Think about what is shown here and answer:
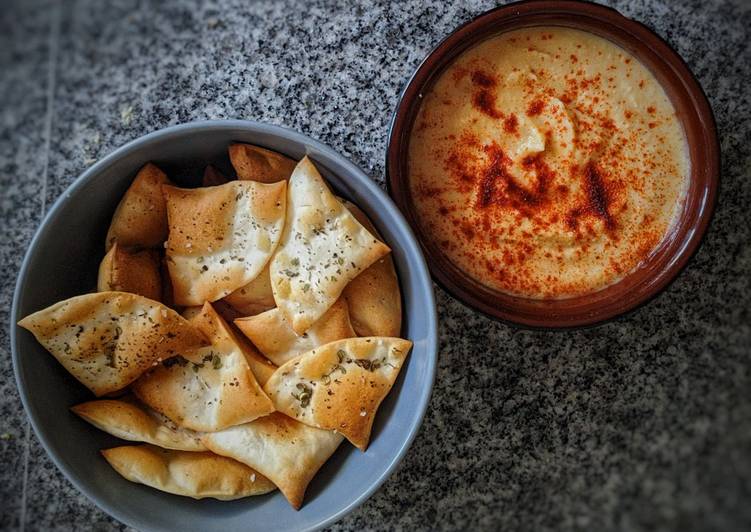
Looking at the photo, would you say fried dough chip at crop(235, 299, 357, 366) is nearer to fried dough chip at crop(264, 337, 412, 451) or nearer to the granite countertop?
fried dough chip at crop(264, 337, 412, 451)

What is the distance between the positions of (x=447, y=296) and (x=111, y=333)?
1.61ft

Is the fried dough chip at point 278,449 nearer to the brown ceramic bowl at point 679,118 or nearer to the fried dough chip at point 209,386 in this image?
the fried dough chip at point 209,386

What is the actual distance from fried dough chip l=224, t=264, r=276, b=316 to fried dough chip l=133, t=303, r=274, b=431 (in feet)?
0.14

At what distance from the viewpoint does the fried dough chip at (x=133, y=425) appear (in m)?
1.00

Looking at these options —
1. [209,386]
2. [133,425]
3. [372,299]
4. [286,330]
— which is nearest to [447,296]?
[372,299]

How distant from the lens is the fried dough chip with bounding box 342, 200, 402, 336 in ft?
3.42

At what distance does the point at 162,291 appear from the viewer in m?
1.08

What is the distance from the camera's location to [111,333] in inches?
39.3

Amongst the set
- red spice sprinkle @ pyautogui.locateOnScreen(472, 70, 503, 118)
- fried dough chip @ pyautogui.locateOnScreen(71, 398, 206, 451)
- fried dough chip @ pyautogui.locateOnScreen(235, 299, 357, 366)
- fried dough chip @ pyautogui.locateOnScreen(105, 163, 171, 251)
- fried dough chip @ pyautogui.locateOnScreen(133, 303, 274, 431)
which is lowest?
fried dough chip @ pyautogui.locateOnScreen(71, 398, 206, 451)

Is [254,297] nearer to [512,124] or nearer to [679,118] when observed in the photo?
[512,124]

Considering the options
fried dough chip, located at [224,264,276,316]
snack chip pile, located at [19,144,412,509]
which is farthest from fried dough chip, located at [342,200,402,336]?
fried dough chip, located at [224,264,276,316]

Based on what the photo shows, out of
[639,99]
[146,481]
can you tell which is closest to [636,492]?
[639,99]

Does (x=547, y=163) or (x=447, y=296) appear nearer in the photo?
(x=547, y=163)

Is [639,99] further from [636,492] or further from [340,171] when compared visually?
[636,492]
